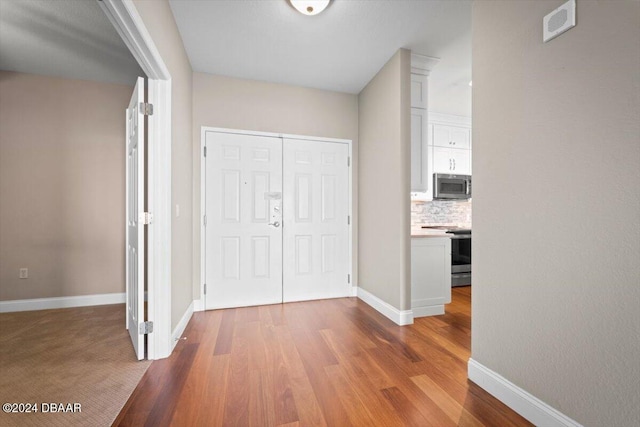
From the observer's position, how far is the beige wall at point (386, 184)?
8.40 feet

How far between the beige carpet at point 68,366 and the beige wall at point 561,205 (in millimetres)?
2217

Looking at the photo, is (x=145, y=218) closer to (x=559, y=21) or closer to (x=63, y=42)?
(x=63, y=42)

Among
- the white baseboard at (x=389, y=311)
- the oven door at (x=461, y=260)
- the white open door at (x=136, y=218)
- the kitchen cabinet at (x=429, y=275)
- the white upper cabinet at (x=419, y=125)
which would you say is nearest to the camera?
the white open door at (x=136, y=218)

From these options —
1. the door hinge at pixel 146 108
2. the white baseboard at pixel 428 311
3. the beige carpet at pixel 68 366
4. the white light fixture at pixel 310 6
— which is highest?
the white light fixture at pixel 310 6

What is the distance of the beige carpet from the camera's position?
1.42 meters

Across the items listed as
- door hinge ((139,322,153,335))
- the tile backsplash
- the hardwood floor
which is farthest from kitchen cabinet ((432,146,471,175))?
door hinge ((139,322,153,335))

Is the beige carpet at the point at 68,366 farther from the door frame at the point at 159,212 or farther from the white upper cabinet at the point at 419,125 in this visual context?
the white upper cabinet at the point at 419,125

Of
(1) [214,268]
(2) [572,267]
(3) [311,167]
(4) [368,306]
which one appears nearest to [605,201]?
(2) [572,267]

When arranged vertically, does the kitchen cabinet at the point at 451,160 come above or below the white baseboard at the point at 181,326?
above

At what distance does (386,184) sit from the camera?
278cm

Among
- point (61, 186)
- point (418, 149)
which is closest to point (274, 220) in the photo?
point (418, 149)

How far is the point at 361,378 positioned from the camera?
170 cm

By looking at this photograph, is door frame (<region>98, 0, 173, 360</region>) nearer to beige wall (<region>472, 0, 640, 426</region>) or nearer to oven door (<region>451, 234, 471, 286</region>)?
beige wall (<region>472, 0, 640, 426</region>)

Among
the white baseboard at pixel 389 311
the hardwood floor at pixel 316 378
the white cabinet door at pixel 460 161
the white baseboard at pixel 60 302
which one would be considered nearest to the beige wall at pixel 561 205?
the hardwood floor at pixel 316 378
